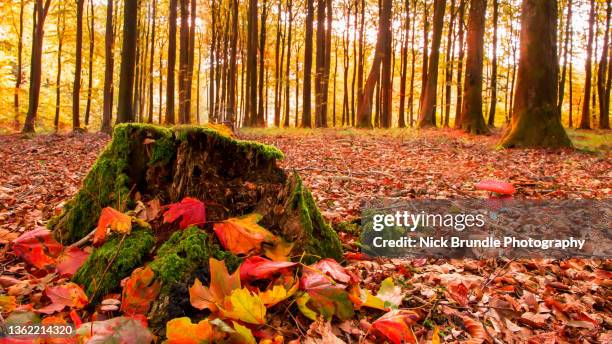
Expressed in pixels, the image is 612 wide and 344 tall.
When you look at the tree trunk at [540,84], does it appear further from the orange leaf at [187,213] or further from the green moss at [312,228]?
the orange leaf at [187,213]

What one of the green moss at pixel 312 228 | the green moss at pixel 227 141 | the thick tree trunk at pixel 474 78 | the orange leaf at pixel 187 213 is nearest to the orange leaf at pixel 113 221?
the orange leaf at pixel 187 213

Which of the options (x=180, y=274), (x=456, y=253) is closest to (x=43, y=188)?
(x=180, y=274)

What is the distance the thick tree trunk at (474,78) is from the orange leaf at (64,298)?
42.3 feet

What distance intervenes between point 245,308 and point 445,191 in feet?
11.5

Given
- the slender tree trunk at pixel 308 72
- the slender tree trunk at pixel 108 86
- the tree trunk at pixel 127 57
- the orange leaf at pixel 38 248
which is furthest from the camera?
the slender tree trunk at pixel 308 72

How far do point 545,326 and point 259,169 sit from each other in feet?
6.15

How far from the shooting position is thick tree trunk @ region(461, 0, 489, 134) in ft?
42.8

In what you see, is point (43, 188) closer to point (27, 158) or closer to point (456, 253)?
point (27, 158)

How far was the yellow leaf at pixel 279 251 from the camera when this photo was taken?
7.03 ft

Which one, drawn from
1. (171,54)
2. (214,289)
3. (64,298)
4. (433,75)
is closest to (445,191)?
(214,289)

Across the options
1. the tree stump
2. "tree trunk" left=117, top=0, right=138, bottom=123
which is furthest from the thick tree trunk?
the tree stump

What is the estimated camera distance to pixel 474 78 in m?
13.2

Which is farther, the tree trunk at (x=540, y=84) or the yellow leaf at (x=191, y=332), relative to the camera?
the tree trunk at (x=540, y=84)

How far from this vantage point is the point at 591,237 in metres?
3.14
